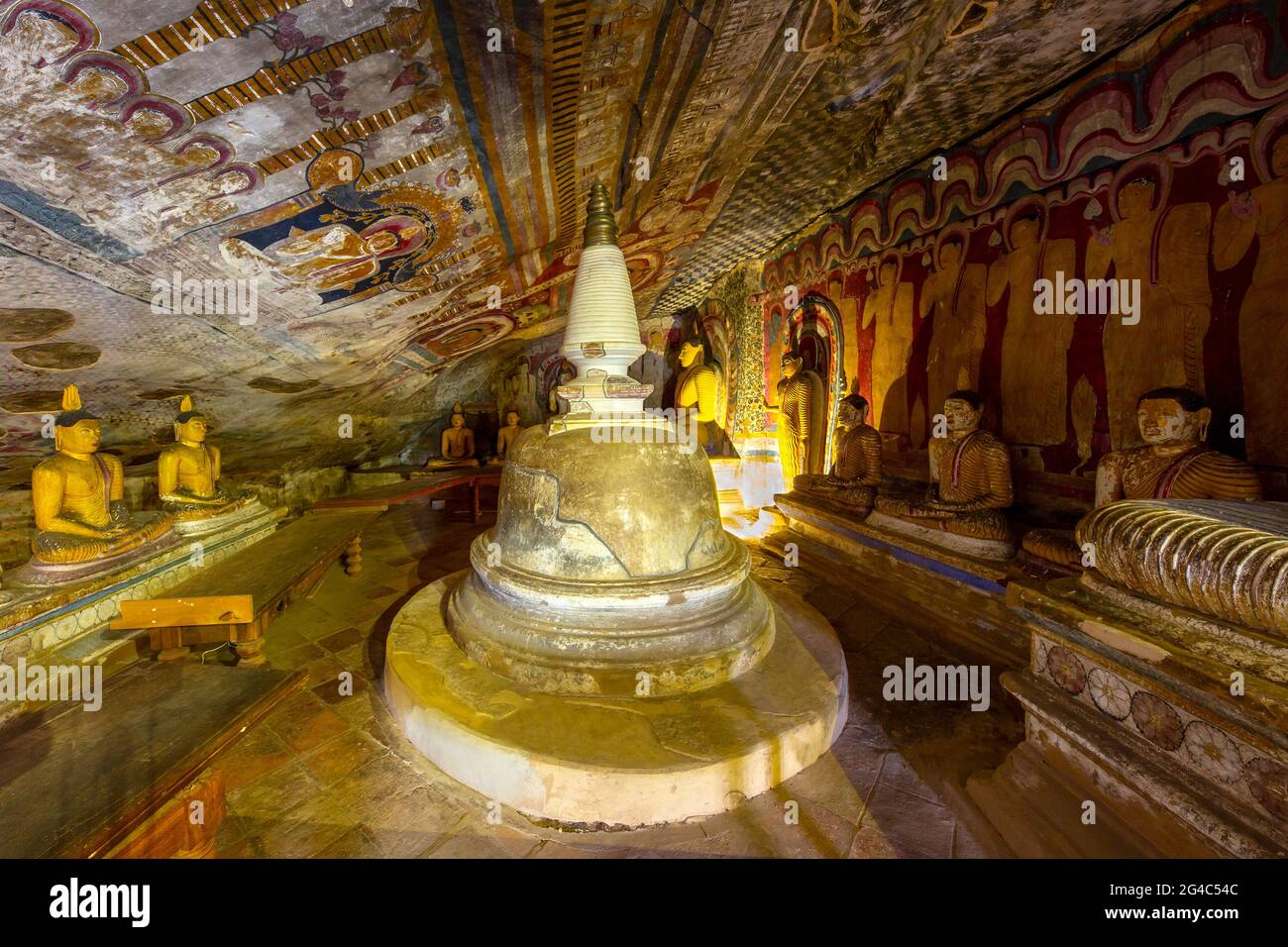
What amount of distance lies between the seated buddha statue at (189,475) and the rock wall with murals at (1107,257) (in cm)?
791

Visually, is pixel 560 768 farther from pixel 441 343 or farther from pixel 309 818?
pixel 441 343

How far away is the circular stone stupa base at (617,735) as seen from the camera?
2.41 meters

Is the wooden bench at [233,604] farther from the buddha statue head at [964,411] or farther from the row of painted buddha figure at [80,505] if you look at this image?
the buddha statue head at [964,411]

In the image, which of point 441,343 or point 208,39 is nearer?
point 208,39

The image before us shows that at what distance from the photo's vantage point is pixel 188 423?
16.9 feet

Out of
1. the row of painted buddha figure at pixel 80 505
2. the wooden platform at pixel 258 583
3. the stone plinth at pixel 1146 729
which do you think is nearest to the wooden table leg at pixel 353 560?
the wooden platform at pixel 258 583

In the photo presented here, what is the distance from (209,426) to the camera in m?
6.04

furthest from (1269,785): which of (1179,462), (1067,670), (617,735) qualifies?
(617,735)

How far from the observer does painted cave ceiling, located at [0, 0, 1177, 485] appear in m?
2.14

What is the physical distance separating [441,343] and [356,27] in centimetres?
519

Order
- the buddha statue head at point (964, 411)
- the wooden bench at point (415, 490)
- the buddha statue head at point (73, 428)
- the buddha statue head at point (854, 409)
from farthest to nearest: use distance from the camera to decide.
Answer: the wooden bench at point (415, 490)
the buddha statue head at point (854, 409)
the buddha statue head at point (964, 411)
the buddha statue head at point (73, 428)

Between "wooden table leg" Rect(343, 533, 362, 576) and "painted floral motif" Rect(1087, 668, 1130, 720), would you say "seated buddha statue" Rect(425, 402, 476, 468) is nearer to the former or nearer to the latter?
"wooden table leg" Rect(343, 533, 362, 576)

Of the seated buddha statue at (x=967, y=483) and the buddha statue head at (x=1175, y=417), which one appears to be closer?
the buddha statue head at (x=1175, y=417)

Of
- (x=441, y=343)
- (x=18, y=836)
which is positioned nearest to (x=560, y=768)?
(x=18, y=836)
